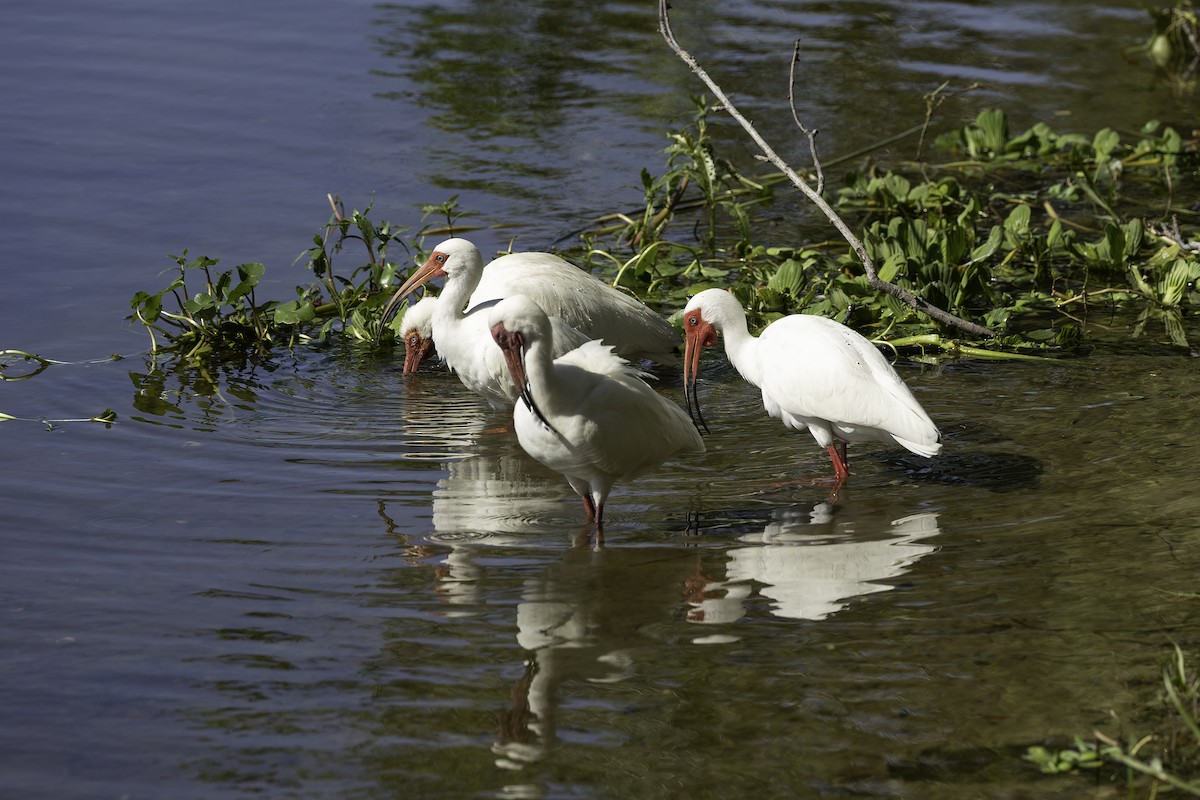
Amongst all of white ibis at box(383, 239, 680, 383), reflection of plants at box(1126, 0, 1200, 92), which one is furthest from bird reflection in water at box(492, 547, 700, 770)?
reflection of plants at box(1126, 0, 1200, 92)

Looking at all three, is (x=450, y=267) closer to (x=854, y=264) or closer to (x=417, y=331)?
(x=417, y=331)

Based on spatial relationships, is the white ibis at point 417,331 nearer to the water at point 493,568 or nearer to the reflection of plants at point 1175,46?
the water at point 493,568

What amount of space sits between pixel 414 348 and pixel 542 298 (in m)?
0.83

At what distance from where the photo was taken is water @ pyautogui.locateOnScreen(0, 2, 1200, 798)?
3742 millimetres

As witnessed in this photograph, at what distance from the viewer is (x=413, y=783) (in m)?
3.58

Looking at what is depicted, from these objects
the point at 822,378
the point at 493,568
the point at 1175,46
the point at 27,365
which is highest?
the point at 1175,46

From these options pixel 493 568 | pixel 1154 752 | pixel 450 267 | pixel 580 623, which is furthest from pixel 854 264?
pixel 1154 752

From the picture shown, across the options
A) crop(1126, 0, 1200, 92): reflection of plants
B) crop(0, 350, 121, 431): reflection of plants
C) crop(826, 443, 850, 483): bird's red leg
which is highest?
crop(1126, 0, 1200, 92): reflection of plants

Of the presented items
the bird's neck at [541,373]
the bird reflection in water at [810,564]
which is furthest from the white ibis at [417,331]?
the bird reflection in water at [810,564]

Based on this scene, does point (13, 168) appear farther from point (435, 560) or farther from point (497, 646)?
point (497, 646)

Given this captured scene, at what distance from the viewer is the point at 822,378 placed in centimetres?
571

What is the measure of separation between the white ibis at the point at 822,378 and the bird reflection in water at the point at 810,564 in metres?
0.36

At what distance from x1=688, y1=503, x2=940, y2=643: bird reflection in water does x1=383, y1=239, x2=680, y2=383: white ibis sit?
172 centimetres

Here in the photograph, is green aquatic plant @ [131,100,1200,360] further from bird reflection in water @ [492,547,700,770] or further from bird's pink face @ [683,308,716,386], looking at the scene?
bird reflection in water @ [492,547,700,770]
